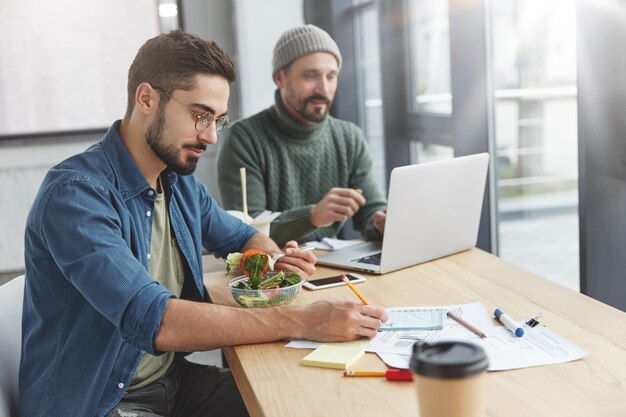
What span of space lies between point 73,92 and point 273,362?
2.71m

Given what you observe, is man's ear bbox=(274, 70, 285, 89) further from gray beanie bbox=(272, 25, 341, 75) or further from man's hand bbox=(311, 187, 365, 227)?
man's hand bbox=(311, 187, 365, 227)

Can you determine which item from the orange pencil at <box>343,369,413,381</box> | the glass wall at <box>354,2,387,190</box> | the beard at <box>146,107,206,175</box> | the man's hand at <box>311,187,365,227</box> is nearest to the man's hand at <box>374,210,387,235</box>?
the man's hand at <box>311,187,365,227</box>

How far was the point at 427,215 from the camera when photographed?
172 cm

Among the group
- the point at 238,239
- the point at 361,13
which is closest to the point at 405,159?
the point at 361,13

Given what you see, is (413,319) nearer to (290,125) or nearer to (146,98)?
(146,98)

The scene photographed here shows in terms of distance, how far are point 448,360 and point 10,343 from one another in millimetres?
1053

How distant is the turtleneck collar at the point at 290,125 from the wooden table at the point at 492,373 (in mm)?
1066

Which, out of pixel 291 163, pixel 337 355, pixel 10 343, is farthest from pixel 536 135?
pixel 10 343

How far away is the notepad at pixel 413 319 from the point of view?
1309 millimetres

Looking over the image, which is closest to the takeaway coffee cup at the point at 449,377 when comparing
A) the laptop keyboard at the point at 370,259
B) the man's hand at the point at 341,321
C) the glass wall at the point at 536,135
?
the man's hand at the point at 341,321

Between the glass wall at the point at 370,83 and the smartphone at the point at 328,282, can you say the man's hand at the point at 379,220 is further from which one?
the glass wall at the point at 370,83

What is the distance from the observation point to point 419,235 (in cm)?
174

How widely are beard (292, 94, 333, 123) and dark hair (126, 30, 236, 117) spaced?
3.21 feet

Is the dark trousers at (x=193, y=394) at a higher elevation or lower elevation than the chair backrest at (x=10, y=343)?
lower
